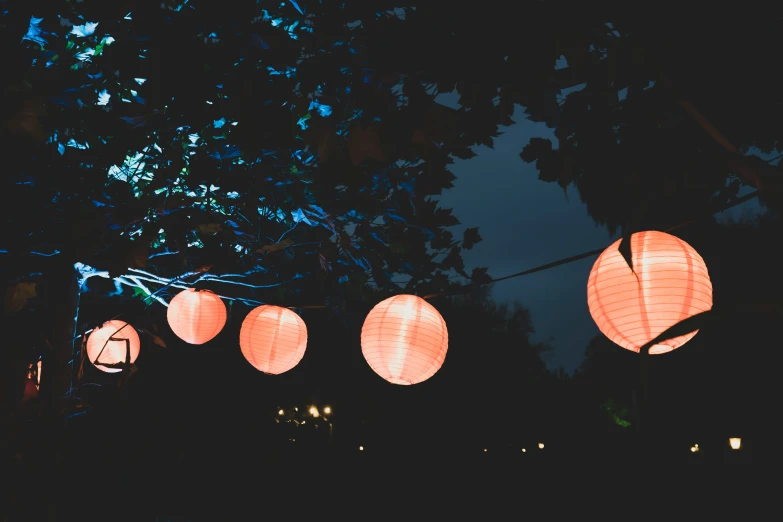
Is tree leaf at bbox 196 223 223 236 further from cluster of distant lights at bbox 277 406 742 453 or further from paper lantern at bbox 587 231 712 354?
cluster of distant lights at bbox 277 406 742 453

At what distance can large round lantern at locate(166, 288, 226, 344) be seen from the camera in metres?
4.54

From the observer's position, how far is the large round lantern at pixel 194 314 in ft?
14.9

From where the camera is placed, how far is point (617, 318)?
230 cm

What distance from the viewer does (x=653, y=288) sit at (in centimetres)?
219

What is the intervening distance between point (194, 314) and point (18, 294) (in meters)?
1.43

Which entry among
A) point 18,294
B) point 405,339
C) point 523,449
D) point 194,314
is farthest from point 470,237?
point 523,449

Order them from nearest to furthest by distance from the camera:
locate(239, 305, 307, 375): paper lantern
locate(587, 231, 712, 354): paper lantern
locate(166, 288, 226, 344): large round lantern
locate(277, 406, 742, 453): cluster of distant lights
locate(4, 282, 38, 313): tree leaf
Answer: locate(587, 231, 712, 354): paper lantern
locate(4, 282, 38, 313): tree leaf
locate(239, 305, 307, 375): paper lantern
locate(166, 288, 226, 344): large round lantern
locate(277, 406, 742, 453): cluster of distant lights

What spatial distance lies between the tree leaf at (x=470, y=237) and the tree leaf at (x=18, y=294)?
2.99 metres

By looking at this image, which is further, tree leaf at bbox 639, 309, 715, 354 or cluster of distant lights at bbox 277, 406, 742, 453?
cluster of distant lights at bbox 277, 406, 742, 453

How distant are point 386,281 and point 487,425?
44.6ft

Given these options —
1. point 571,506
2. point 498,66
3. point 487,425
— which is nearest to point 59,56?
point 498,66

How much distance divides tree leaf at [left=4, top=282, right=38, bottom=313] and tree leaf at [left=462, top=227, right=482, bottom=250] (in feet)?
9.82

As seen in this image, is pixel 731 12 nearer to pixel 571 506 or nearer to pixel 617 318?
pixel 617 318

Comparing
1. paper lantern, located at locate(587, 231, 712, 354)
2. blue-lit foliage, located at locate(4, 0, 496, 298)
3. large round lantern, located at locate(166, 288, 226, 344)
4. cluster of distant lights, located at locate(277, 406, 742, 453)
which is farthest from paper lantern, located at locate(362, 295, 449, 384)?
cluster of distant lights, located at locate(277, 406, 742, 453)
